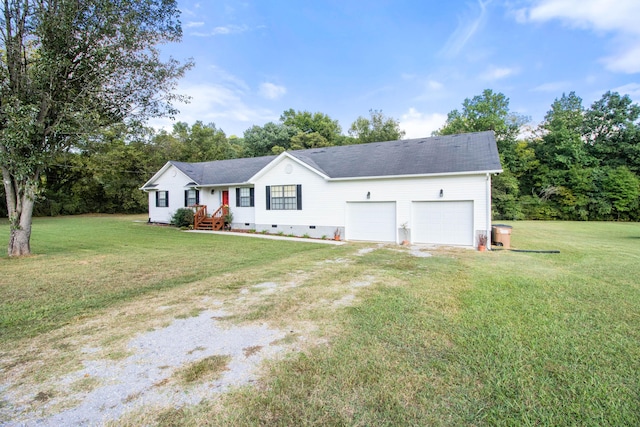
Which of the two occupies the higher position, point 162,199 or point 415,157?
point 415,157

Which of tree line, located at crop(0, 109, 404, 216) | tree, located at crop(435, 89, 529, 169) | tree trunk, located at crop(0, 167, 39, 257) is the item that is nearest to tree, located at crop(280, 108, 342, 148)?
tree line, located at crop(0, 109, 404, 216)

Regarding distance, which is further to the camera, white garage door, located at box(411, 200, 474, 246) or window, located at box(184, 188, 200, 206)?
window, located at box(184, 188, 200, 206)

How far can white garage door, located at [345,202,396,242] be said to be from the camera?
12805mm

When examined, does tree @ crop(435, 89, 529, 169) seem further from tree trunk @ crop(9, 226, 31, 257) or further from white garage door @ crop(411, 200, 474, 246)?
tree trunk @ crop(9, 226, 31, 257)

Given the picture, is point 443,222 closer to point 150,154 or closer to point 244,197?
point 244,197

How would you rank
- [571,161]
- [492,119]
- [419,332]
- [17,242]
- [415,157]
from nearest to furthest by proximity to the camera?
1. [419,332]
2. [17,242]
3. [415,157]
4. [571,161]
5. [492,119]

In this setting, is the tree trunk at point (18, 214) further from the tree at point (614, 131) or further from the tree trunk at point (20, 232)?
the tree at point (614, 131)

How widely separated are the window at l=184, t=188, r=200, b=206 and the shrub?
88 cm

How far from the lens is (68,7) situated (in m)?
7.77

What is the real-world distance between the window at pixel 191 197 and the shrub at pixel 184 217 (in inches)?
34.5

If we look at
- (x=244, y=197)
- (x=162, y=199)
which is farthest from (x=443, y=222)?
(x=162, y=199)

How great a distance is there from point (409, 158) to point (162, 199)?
16.1m

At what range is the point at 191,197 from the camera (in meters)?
19.3

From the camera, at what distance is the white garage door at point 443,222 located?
11.5 metres
